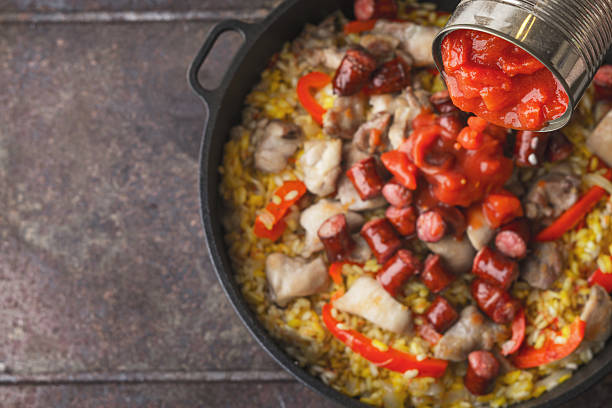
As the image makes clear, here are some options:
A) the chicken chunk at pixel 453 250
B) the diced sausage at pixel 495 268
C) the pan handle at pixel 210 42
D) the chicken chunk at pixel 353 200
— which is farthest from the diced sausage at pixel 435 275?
the pan handle at pixel 210 42

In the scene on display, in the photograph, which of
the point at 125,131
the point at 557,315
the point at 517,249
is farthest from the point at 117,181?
the point at 557,315

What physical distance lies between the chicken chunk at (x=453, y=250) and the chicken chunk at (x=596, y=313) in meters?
0.61

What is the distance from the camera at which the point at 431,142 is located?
9.60 ft

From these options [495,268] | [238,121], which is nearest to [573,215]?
[495,268]

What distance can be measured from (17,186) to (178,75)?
47.9 inches

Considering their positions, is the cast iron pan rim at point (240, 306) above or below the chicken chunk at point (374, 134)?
below

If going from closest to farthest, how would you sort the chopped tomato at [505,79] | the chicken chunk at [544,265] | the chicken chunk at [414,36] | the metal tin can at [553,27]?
the metal tin can at [553,27]
the chopped tomato at [505,79]
the chicken chunk at [544,265]
the chicken chunk at [414,36]

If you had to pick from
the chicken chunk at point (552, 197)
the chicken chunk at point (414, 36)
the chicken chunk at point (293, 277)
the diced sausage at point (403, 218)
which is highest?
the chicken chunk at point (414, 36)

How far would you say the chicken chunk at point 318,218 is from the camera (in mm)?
3133

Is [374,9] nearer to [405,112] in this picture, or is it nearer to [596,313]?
[405,112]

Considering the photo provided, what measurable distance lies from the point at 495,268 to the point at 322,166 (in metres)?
1.02

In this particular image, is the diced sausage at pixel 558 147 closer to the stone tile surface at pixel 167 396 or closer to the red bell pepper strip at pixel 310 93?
the red bell pepper strip at pixel 310 93

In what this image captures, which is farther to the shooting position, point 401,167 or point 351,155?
point 351,155

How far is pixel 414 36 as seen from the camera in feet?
10.6
